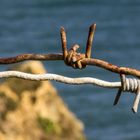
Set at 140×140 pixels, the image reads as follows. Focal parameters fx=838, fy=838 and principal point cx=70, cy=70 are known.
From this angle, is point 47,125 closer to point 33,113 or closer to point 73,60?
point 33,113

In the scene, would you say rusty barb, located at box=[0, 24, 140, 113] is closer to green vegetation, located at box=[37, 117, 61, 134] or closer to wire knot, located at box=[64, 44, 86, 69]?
wire knot, located at box=[64, 44, 86, 69]

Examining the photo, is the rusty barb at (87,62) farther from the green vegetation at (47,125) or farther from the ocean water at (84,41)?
the ocean water at (84,41)

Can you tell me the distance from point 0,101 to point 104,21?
15225mm

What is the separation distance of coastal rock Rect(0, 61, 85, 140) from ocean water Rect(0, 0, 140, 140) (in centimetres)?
413

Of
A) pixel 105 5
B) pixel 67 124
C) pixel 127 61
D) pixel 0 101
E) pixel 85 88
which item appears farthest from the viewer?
pixel 105 5

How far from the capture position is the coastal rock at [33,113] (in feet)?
22.9

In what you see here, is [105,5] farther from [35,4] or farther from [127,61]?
[127,61]

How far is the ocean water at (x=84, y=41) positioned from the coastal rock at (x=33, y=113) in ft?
13.5

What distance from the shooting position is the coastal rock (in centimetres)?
699

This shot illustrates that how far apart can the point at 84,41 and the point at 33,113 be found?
1163 centimetres

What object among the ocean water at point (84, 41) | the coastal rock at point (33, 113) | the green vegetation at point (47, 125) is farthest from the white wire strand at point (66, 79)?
the ocean water at point (84, 41)

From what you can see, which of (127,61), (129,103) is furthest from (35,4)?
(129,103)

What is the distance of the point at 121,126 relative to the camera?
45.6 ft

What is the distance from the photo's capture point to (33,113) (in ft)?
25.0
